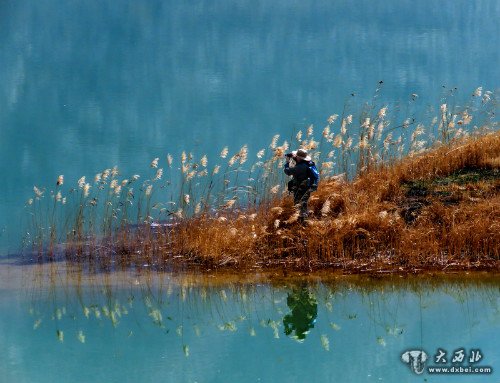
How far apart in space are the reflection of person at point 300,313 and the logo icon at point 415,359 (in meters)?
1.21

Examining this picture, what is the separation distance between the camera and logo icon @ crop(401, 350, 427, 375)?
805 cm

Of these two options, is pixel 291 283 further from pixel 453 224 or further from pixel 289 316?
pixel 453 224

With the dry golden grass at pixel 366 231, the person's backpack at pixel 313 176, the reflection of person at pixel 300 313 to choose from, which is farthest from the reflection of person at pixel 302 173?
the reflection of person at pixel 300 313

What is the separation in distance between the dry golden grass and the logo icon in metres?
3.57

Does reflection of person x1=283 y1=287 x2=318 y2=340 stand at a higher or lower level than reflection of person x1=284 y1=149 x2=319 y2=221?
lower

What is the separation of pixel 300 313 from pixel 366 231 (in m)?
2.65

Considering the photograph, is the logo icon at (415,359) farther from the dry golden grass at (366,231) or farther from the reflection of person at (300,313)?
the dry golden grass at (366,231)

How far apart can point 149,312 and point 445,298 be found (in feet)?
11.7

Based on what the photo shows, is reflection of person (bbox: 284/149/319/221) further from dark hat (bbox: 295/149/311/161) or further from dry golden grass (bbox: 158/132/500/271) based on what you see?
dry golden grass (bbox: 158/132/500/271)

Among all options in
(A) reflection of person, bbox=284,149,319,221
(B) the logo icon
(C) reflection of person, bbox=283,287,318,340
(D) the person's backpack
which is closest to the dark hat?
(A) reflection of person, bbox=284,149,319,221

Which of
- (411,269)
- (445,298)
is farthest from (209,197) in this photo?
(445,298)

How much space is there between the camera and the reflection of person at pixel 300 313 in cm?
948

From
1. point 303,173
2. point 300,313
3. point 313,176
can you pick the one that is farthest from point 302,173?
point 300,313

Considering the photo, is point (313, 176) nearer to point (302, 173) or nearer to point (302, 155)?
point (302, 173)
